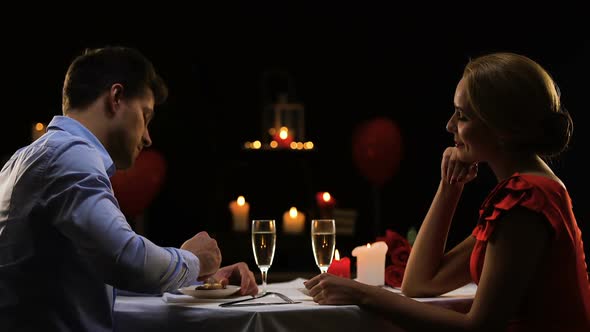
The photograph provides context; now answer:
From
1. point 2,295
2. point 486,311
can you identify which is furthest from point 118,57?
point 486,311

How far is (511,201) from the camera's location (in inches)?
62.6

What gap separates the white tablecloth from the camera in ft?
5.64

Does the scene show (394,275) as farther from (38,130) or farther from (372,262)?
(38,130)

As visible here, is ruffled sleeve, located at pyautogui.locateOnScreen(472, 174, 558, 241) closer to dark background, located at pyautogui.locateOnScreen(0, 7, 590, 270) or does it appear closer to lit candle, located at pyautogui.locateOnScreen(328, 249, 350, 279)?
lit candle, located at pyautogui.locateOnScreen(328, 249, 350, 279)

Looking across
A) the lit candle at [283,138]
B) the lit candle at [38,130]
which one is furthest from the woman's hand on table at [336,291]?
the lit candle at [283,138]

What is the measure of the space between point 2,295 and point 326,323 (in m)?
0.77

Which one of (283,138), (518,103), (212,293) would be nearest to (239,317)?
(212,293)

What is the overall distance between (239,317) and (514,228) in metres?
0.68

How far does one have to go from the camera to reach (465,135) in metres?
1.81

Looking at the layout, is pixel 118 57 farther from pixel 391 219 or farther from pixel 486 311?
pixel 391 219

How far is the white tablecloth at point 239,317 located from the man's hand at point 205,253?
0.08 meters

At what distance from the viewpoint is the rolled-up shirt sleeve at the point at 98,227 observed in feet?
5.20

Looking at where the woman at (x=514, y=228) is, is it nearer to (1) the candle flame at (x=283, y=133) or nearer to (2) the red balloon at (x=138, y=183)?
(2) the red balloon at (x=138, y=183)

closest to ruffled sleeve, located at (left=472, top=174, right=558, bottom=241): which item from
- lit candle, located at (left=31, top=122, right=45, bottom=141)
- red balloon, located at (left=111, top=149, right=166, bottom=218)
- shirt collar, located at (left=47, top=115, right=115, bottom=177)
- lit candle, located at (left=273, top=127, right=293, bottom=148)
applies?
shirt collar, located at (left=47, top=115, right=115, bottom=177)
